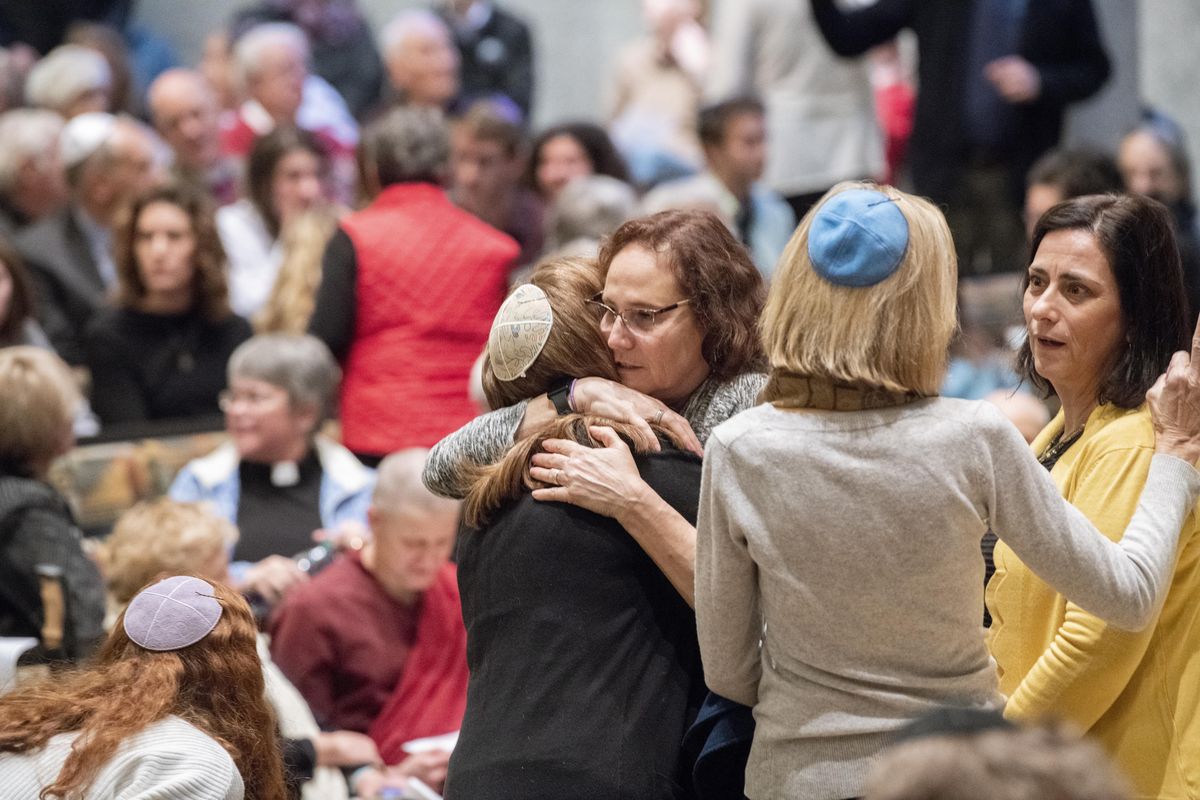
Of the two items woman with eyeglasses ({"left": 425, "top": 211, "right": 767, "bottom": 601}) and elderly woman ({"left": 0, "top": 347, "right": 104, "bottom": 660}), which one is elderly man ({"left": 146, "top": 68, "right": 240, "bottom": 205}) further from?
woman with eyeglasses ({"left": 425, "top": 211, "right": 767, "bottom": 601})

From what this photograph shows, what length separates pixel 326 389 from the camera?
16.2ft

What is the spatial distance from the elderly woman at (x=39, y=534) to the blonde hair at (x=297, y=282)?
1.57m

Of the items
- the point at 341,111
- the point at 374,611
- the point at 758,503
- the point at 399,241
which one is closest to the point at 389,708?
the point at 374,611

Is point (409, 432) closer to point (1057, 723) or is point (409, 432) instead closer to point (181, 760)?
point (181, 760)

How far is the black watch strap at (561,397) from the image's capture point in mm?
2594

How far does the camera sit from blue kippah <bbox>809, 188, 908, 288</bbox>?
7.15 feet

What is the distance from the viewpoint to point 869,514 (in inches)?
86.2

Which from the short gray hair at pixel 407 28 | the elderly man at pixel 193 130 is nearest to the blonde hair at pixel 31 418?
the elderly man at pixel 193 130

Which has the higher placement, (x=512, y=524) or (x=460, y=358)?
(x=512, y=524)

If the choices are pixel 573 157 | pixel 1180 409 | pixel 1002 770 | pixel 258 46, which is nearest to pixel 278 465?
pixel 573 157

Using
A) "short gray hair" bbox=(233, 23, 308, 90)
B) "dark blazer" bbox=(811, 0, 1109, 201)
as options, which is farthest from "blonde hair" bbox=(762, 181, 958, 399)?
"short gray hair" bbox=(233, 23, 308, 90)

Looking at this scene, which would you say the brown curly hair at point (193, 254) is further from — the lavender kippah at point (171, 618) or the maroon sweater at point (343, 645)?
the lavender kippah at point (171, 618)

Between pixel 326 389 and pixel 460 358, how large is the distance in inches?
18.2

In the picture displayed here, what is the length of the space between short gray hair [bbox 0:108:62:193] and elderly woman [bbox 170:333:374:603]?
1990 millimetres
